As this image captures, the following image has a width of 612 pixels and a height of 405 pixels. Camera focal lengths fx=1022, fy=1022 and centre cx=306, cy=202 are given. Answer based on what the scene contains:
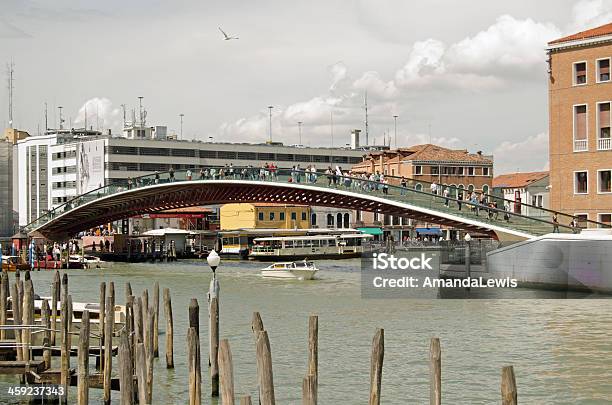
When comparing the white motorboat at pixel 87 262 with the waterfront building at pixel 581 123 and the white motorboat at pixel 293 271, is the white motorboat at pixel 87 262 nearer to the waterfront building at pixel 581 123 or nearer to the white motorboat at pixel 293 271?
the white motorboat at pixel 293 271

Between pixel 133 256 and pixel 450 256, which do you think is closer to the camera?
pixel 450 256

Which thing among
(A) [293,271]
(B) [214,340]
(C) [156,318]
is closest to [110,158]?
(A) [293,271]

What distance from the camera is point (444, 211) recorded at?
30812 millimetres

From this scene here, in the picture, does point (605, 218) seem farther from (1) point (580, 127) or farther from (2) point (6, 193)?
(2) point (6, 193)

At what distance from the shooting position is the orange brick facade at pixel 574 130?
102 feet

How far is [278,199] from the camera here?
40.7m

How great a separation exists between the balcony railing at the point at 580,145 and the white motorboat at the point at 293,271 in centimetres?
949

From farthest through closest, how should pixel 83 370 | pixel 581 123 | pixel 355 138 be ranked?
pixel 355 138 < pixel 581 123 < pixel 83 370

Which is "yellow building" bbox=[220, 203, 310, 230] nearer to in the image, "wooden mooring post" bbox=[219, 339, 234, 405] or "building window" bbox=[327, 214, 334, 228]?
"building window" bbox=[327, 214, 334, 228]

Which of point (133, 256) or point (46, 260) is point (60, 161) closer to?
point (133, 256)

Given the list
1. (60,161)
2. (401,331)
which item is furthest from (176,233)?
(401,331)

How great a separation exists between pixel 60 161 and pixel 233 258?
28.5 metres

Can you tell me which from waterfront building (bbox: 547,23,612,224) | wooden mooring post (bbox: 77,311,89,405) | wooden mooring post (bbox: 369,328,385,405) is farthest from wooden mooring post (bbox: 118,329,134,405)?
waterfront building (bbox: 547,23,612,224)

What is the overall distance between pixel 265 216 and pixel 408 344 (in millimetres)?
42621
